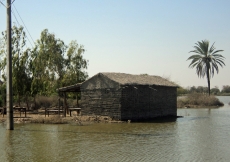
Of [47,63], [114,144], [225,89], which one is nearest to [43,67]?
[47,63]

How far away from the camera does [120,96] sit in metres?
24.5

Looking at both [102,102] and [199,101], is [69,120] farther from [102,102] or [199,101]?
[199,101]

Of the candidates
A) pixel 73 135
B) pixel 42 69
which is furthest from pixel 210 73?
pixel 73 135

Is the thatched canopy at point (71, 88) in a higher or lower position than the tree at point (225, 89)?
lower

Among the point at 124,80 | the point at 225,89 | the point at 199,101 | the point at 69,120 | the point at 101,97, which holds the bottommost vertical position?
the point at 69,120

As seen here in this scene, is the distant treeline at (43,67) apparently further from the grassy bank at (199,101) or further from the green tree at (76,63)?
the grassy bank at (199,101)

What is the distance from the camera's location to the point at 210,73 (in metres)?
55.4

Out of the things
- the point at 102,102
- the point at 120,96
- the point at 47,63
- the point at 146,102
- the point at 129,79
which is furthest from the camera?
the point at 47,63

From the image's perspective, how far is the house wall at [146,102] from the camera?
82.0ft

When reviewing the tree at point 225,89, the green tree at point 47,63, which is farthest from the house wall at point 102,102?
the tree at point 225,89

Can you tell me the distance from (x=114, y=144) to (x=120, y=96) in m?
9.40

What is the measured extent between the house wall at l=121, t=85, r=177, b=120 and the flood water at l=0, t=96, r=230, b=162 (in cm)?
359

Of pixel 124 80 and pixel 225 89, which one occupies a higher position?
pixel 225 89

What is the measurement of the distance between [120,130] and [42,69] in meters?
18.7
